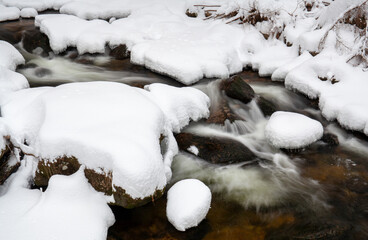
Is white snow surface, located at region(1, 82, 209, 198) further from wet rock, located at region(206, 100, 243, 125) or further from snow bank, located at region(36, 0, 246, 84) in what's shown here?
snow bank, located at region(36, 0, 246, 84)

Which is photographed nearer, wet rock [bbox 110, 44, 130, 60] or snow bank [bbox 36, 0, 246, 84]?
snow bank [bbox 36, 0, 246, 84]

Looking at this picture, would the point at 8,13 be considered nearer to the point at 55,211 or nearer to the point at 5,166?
the point at 5,166

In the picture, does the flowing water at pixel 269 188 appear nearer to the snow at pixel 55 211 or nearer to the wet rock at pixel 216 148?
the wet rock at pixel 216 148

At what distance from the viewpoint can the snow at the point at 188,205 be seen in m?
3.04

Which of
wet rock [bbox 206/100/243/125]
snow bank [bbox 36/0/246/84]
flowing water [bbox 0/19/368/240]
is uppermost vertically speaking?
snow bank [bbox 36/0/246/84]

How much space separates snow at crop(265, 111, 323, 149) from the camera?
4.34 m

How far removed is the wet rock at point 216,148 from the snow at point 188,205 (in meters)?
1.01

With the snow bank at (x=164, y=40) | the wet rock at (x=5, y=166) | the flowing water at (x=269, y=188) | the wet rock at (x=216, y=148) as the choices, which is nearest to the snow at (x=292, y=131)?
the flowing water at (x=269, y=188)

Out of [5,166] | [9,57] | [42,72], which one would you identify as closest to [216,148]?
[5,166]

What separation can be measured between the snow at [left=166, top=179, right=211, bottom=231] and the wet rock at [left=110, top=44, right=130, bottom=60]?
431cm

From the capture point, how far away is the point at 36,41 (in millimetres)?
6734

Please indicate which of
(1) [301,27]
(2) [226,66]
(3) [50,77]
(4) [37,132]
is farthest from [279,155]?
(3) [50,77]

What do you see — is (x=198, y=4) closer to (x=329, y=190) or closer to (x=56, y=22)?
(x=56, y=22)

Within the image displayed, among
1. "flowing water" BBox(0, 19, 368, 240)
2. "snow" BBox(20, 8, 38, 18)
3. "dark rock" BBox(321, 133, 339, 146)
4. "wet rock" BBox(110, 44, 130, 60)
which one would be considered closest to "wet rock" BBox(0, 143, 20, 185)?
"flowing water" BBox(0, 19, 368, 240)
